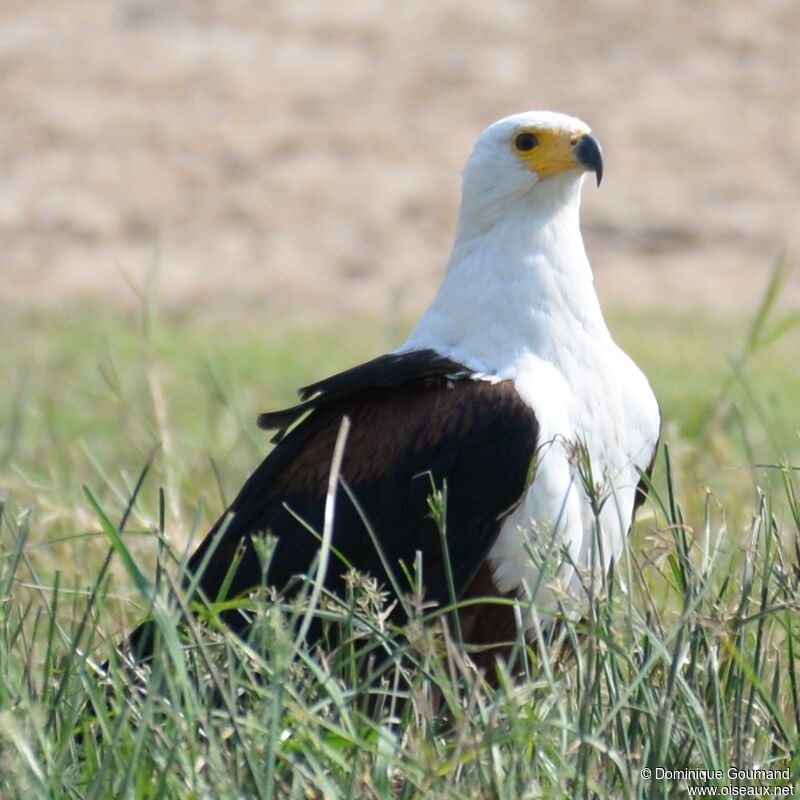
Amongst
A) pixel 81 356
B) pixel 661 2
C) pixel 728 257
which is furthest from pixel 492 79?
pixel 81 356

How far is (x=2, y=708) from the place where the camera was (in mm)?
2322

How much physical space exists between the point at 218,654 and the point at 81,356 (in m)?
6.10

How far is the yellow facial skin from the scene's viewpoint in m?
3.58

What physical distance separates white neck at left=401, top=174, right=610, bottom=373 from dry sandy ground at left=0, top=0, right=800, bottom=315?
7322 millimetres

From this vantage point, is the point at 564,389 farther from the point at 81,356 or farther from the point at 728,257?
the point at 728,257

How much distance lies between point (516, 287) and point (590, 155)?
0.36 m

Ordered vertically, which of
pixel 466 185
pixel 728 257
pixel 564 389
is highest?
pixel 466 185

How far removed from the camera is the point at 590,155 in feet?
11.7

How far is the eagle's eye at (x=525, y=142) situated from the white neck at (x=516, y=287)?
0.28 feet

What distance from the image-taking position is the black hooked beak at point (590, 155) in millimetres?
3549
